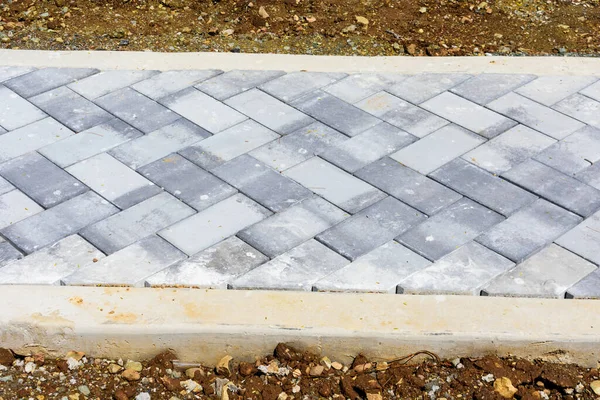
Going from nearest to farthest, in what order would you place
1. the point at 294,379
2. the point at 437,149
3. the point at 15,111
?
the point at 294,379 → the point at 437,149 → the point at 15,111

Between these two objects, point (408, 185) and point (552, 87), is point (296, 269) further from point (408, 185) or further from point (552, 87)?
point (552, 87)

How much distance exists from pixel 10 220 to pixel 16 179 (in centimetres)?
38

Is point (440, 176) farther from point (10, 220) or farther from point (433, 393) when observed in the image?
→ point (10, 220)

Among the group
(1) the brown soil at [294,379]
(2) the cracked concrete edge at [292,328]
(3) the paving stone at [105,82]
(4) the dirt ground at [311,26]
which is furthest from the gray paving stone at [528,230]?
(3) the paving stone at [105,82]

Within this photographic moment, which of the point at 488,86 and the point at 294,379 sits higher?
the point at 488,86

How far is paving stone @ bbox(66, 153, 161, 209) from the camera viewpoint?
14.8 ft

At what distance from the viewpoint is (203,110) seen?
5258mm

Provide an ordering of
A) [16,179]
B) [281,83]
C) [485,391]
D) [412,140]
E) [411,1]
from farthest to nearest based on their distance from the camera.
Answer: [411,1] → [281,83] → [412,140] → [16,179] → [485,391]

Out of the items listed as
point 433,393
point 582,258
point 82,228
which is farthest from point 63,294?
point 582,258

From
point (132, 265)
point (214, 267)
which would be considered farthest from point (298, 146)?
point (132, 265)

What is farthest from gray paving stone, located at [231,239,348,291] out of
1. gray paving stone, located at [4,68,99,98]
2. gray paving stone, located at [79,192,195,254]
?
gray paving stone, located at [4,68,99,98]

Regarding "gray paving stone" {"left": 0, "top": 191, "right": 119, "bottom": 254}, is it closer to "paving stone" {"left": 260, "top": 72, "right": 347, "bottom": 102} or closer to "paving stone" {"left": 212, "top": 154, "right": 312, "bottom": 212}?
"paving stone" {"left": 212, "top": 154, "right": 312, "bottom": 212}

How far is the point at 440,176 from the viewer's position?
185 inches

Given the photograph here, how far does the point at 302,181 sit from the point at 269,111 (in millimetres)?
774
